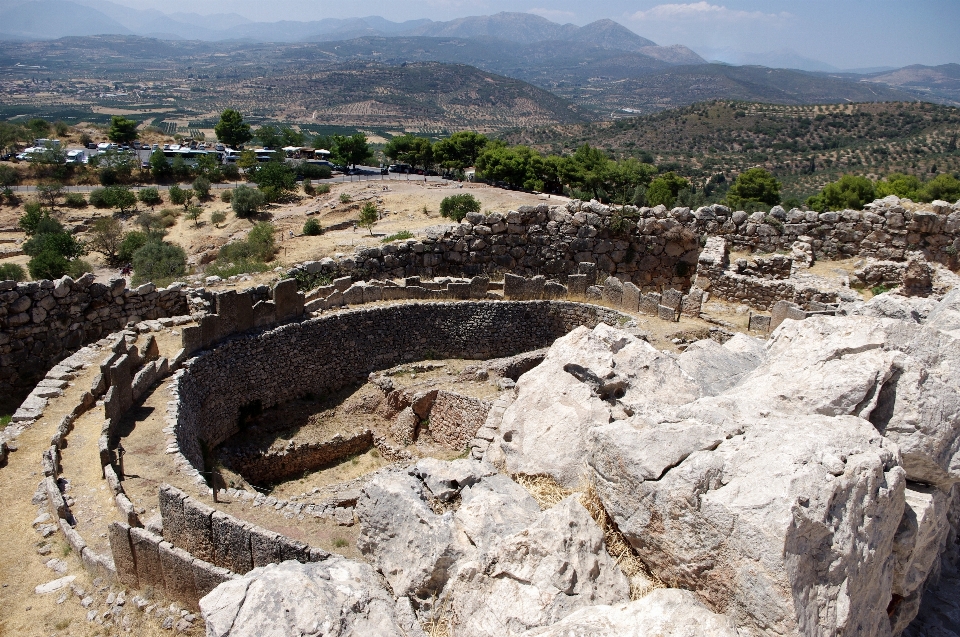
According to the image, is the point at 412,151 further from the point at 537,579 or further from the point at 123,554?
the point at 537,579

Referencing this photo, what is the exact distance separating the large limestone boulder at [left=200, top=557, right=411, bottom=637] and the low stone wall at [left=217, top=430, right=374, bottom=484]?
8.15 m

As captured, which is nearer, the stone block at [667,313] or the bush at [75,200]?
the stone block at [667,313]

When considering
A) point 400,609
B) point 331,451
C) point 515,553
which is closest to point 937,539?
point 515,553

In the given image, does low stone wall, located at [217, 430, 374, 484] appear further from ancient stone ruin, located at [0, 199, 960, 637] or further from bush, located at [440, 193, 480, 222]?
bush, located at [440, 193, 480, 222]

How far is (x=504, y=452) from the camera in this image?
8203 mm

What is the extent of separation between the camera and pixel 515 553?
5.66 meters

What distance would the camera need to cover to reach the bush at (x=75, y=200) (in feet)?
173

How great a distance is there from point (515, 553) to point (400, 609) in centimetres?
122

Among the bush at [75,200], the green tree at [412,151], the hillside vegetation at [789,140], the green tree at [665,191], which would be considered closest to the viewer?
the green tree at [665,191]

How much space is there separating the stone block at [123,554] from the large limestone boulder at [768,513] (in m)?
5.76

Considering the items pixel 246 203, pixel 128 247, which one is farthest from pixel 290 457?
pixel 246 203

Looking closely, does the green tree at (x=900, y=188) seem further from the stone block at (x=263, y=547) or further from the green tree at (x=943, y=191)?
the stone block at (x=263, y=547)

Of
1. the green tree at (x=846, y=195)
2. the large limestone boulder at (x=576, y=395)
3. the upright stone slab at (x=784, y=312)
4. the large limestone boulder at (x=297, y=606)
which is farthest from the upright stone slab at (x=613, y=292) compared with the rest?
the green tree at (x=846, y=195)

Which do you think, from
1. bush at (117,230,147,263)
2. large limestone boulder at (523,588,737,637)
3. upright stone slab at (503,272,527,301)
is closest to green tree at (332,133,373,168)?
bush at (117,230,147,263)
